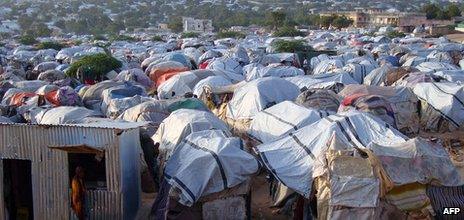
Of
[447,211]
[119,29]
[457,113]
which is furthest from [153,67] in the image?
[119,29]

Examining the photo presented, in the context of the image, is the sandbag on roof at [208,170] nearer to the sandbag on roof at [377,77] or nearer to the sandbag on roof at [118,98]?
the sandbag on roof at [118,98]

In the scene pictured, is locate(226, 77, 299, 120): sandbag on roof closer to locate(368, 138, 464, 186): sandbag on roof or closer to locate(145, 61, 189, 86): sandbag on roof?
locate(368, 138, 464, 186): sandbag on roof

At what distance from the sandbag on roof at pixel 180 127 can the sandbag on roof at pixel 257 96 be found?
7.33ft

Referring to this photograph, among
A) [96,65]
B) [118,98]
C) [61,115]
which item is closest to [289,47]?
[96,65]

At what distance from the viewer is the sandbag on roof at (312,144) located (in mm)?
8164

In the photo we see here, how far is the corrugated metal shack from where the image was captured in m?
8.08

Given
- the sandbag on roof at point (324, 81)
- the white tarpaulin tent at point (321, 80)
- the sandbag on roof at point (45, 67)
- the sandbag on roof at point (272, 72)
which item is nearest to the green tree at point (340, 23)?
the sandbag on roof at point (45, 67)

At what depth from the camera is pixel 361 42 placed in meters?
41.2

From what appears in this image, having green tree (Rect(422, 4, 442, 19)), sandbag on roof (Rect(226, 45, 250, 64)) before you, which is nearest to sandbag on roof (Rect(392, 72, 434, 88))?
sandbag on roof (Rect(226, 45, 250, 64))

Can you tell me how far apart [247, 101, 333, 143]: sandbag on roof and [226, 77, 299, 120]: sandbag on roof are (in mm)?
1300

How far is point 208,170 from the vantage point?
8.10m

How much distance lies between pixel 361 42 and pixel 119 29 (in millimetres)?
62758

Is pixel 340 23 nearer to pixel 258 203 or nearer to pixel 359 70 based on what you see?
pixel 359 70

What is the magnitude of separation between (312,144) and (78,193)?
11.0 feet
